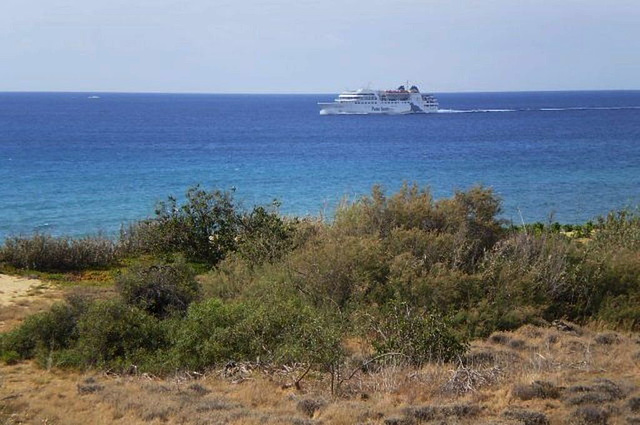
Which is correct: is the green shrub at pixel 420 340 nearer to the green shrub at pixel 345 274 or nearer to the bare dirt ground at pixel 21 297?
the green shrub at pixel 345 274

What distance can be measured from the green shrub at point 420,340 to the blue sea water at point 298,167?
1019cm

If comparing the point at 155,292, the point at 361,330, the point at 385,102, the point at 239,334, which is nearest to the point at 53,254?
the point at 155,292

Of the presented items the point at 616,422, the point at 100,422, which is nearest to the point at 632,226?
the point at 616,422

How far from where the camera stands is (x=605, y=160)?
50594mm

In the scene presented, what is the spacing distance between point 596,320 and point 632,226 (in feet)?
12.4

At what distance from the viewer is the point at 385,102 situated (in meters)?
114

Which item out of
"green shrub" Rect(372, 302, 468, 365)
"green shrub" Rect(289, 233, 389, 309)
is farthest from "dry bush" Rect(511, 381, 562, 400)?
"green shrub" Rect(289, 233, 389, 309)

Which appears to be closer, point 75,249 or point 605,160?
point 75,249

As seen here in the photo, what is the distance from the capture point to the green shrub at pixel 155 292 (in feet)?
39.3

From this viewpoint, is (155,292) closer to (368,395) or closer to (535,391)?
(368,395)

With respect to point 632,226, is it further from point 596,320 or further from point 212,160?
point 212,160

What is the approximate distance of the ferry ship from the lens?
113m

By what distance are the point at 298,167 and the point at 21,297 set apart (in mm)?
35168

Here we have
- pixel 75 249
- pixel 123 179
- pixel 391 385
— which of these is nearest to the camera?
pixel 391 385
